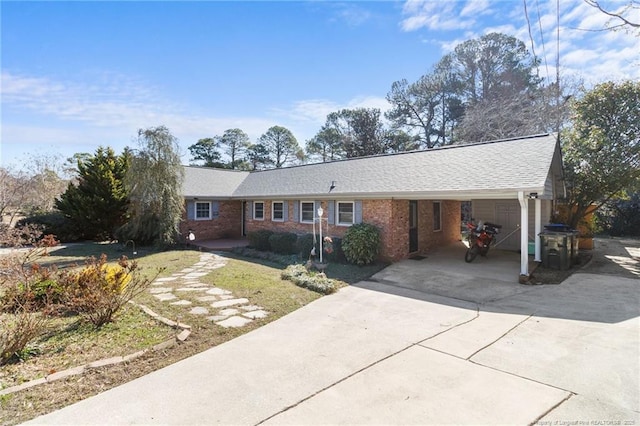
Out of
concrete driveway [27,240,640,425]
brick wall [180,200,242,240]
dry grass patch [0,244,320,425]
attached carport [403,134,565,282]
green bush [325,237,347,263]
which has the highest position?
attached carport [403,134,565,282]

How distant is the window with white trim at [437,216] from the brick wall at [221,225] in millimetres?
10241

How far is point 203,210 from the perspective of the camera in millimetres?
16609

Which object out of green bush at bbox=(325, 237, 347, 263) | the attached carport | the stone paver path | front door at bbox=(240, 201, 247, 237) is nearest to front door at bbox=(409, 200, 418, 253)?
the attached carport

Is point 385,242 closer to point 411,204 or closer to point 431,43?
point 411,204

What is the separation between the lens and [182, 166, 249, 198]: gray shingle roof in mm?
16312

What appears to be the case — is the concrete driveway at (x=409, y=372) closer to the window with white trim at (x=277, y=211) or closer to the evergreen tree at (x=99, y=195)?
the window with white trim at (x=277, y=211)

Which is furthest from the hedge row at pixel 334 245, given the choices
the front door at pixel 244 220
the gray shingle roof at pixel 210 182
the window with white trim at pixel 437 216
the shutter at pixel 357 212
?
the gray shingle roof at pixel 210 182

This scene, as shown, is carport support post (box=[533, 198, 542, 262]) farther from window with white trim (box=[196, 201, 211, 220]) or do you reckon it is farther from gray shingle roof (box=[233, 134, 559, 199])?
window with white trim (box=[196, 201, 211, 220])

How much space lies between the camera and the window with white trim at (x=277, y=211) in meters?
15.0

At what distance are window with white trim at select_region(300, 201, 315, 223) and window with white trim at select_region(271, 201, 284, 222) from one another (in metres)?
1.39

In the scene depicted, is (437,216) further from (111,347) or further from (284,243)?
(111,347)

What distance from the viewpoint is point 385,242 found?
10.9 meters

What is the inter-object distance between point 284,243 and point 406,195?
5.27 m

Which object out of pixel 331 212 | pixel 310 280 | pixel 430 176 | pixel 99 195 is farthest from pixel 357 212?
pixel 99 195
